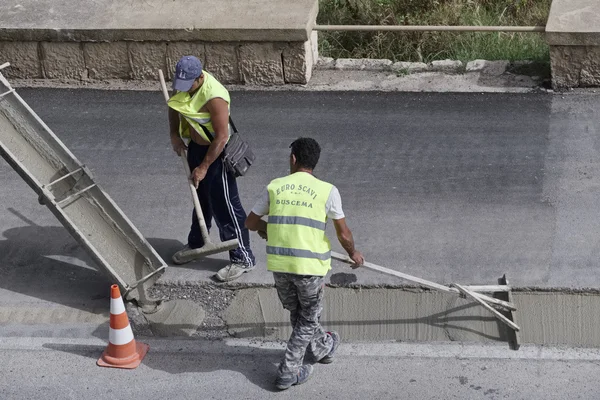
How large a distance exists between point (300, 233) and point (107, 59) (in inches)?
194

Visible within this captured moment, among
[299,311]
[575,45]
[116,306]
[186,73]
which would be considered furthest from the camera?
[575,45]

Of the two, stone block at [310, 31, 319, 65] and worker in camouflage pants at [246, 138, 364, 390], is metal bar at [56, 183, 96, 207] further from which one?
stone block at [310, 31, 319, 65]

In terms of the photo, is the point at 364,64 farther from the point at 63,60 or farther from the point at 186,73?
the point at 186,73

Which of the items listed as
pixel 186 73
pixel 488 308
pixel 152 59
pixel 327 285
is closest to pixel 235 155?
pixel 186 73

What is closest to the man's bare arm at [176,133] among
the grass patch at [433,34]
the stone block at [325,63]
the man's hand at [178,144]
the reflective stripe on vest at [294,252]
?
the man's hand at [178,144]

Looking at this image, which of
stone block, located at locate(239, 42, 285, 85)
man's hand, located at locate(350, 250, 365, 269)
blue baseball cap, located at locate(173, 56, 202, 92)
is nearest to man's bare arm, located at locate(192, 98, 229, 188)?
blue baseball cap, located at locate(173, 56, 202, 92)

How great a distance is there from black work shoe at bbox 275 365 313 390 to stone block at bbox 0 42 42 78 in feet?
17.5

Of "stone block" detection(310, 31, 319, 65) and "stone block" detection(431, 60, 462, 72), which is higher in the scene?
"stone block" detection(310, 31, 319, 65)

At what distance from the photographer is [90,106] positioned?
9742 millimetres

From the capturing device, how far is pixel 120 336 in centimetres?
631

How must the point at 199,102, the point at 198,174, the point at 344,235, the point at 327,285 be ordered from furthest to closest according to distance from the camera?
1. the point at 327,285
2. the point at 198,174
3. the point at 199,102
4. the point at 344,235

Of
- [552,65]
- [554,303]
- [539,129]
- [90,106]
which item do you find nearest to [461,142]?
[539,129]

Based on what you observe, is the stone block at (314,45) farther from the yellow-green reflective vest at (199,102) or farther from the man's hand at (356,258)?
the man's hand at (356,258)

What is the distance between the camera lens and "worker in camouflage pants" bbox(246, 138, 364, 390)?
5.76 m
